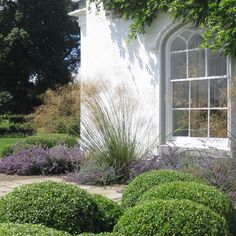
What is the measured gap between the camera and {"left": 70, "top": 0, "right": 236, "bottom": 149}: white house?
365 inches

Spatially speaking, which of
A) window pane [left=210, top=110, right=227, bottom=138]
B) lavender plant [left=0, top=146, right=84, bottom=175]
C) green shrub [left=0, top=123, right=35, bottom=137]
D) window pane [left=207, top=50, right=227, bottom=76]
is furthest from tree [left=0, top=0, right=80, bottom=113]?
Result: window pane [left=210, top=110, right=227, bottom=138]

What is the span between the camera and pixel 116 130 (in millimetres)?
9336

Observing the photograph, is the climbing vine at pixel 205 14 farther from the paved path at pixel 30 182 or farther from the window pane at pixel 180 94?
the paved path at pixel 30 182

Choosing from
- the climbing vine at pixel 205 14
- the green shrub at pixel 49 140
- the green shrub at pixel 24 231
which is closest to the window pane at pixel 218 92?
the climbing vine at pixel 205 14

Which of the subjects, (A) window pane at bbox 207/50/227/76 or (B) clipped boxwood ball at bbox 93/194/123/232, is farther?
(A) window pane at bbox 207/50/227/76

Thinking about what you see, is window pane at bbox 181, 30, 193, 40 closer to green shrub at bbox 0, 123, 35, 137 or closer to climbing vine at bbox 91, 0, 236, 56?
climbing vine at bbox 91, 0, 236, 56

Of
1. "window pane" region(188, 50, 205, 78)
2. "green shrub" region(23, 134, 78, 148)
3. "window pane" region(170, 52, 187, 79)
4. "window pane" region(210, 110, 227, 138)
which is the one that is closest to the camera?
"window pane" region(210, 110, 227, 138)

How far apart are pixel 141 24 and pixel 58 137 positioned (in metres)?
4.05

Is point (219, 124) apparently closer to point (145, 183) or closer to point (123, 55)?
point (123, 55)

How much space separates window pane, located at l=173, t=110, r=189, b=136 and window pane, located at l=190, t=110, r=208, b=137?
0.16 m

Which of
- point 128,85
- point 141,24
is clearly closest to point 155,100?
point 128,85

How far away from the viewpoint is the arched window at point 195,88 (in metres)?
9.28

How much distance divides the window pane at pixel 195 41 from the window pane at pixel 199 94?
2.38 ft

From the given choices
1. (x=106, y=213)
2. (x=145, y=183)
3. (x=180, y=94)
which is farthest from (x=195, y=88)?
(x=106, y=213)
